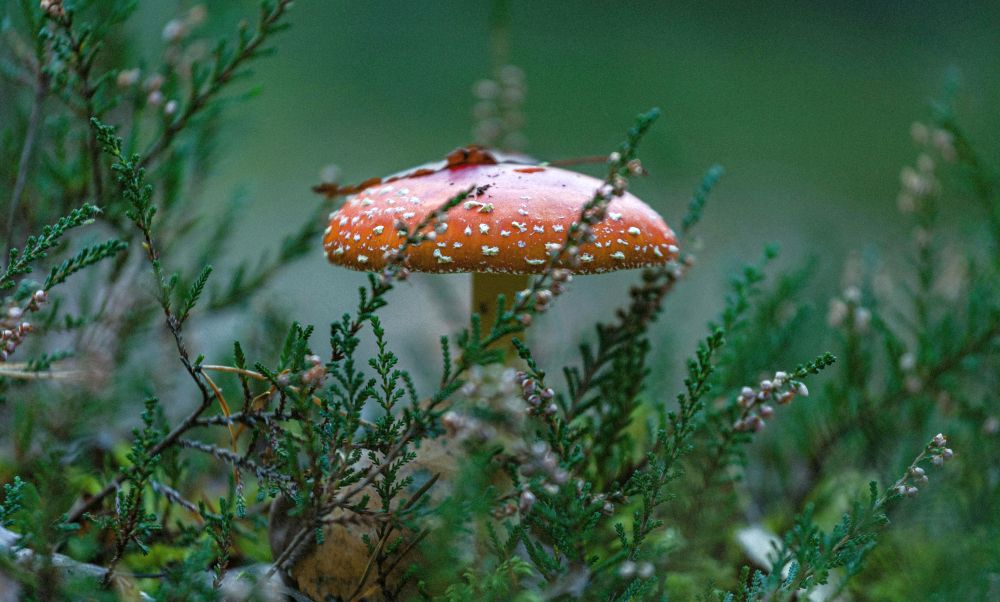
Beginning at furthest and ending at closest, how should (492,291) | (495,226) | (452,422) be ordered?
(492,291) < (495,226) < (452,422)

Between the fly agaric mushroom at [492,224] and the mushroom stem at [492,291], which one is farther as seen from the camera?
the mushroom stem at [492,291]

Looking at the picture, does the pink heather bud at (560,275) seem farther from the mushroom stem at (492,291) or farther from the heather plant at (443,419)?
the mushroom stem at (492,291)

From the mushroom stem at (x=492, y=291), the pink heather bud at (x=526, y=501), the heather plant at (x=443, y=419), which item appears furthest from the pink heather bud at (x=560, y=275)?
the mushroom stem at (x=492, y=291)

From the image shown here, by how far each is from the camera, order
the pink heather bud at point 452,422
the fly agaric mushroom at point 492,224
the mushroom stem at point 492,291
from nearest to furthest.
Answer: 1. the pink heather bud at point 452,422
2. the fly agaric mushroom at point 492,224
3. the mushroom stem at point 492,291

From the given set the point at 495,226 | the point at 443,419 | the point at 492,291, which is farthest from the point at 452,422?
the point at 492,291

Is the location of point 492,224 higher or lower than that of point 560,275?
higher

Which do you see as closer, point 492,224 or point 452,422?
point 452,422

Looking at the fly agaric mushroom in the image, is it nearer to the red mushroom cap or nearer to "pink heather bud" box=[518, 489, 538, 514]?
the red mushroom cap

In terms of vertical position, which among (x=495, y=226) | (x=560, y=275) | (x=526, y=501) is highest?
(x=495, y=226)

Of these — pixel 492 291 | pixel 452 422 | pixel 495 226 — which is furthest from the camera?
pixel 492 291

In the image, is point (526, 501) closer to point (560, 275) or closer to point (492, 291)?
point (560, 275)
